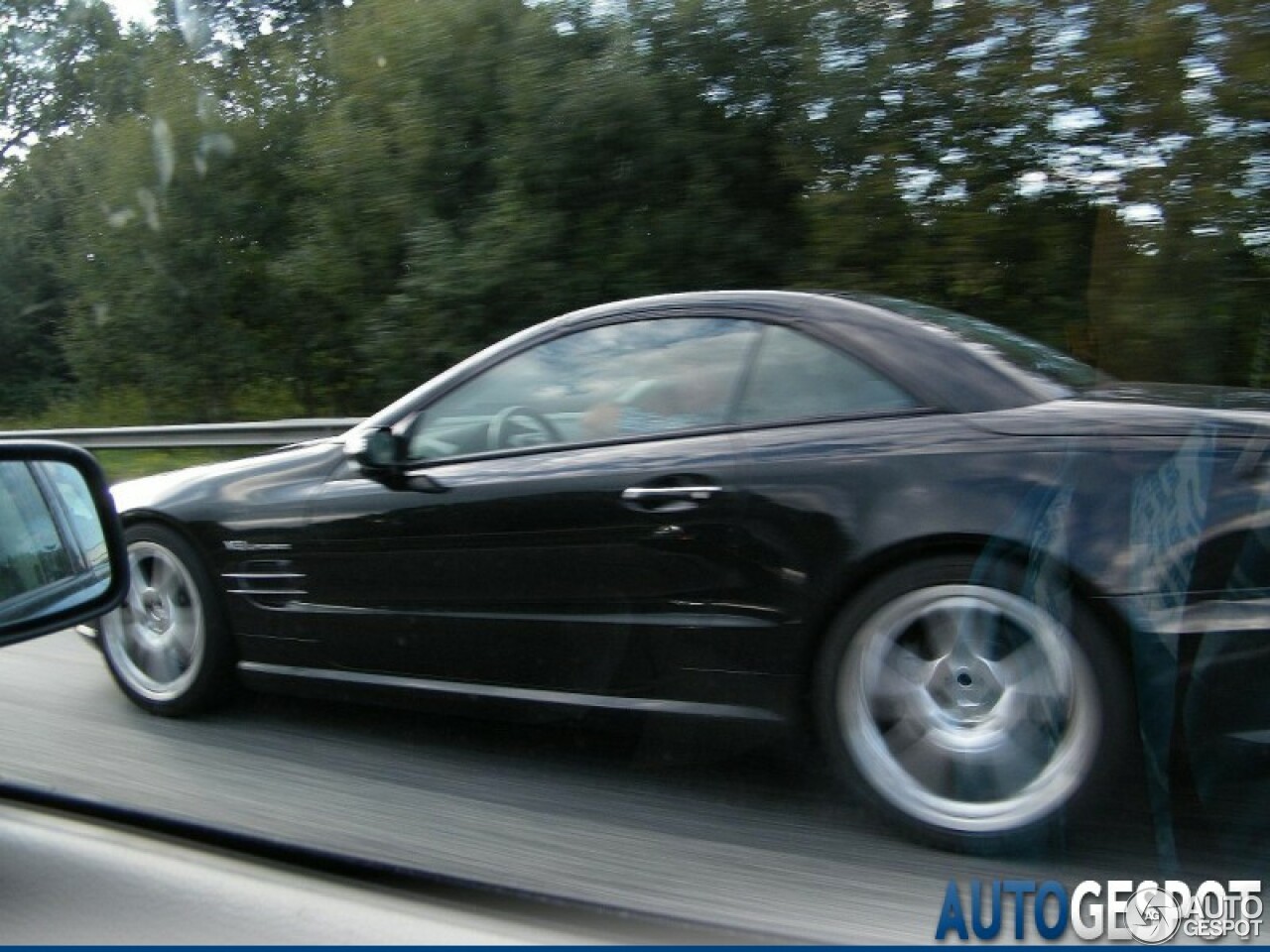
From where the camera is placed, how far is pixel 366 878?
121 inches

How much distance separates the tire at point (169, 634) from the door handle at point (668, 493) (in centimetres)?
179

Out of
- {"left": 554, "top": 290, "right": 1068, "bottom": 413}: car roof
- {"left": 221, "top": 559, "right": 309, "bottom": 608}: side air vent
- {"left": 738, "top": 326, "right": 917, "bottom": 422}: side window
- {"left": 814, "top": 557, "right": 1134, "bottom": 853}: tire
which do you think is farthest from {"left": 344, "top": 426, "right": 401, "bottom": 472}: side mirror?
{"left": 814, "top": 557, "right": 1134, "bottom": 853}: tire

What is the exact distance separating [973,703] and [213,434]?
7265mm

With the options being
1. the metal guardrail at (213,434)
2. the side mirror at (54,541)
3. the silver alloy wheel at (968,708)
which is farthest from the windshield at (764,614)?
the metal guardrail at (213,434)

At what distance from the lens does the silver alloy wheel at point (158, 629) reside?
4.54m

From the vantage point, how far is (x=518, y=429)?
407cm

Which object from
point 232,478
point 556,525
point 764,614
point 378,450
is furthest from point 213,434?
point 764,614

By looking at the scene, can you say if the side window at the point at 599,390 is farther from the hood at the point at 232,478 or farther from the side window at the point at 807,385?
the hood at the point at 232,478

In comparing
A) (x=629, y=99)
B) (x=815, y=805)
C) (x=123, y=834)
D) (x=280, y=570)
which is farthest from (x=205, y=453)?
(x=815, y=805)

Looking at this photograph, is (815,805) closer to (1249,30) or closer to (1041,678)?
(1041,678)

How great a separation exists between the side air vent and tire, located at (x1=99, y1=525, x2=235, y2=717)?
155mm

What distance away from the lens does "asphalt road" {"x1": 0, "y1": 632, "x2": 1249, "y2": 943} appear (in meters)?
2.95

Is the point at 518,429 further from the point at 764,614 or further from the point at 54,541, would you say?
the point at 54,541

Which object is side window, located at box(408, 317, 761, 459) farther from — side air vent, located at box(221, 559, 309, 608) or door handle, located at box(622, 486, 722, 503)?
side air vent, located at box(221, 559, 309, 608)
